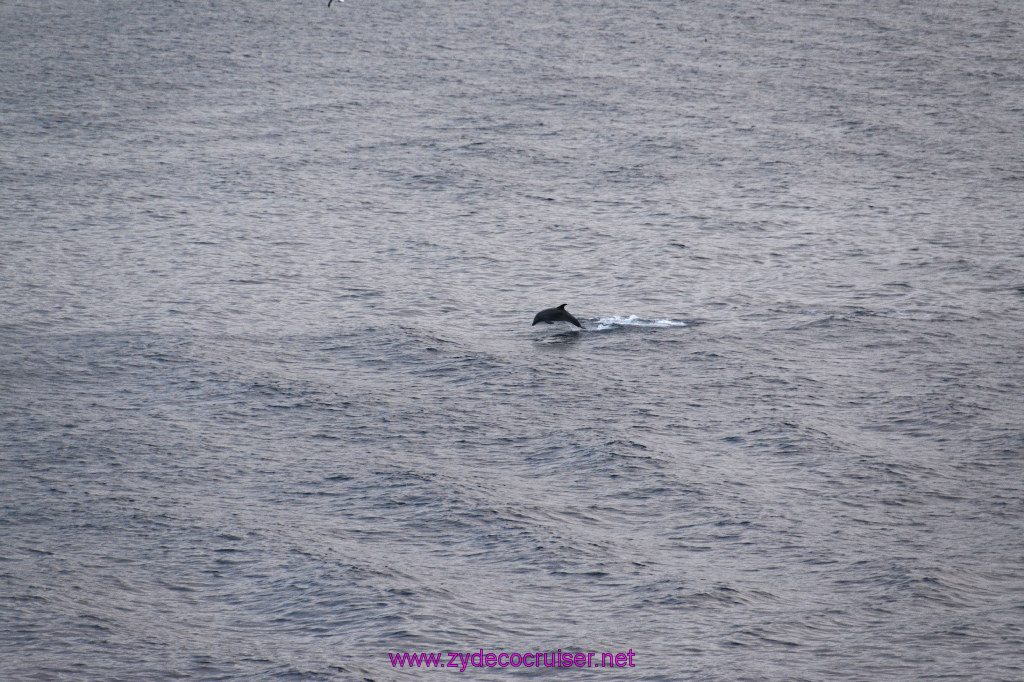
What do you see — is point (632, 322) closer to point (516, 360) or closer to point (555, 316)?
point (555, 316)

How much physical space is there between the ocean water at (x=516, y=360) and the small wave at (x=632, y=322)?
0.44 feet

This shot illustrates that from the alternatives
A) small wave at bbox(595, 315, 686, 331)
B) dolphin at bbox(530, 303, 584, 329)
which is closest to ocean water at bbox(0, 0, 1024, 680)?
small wave at bbox(595, 315, 686, 331)

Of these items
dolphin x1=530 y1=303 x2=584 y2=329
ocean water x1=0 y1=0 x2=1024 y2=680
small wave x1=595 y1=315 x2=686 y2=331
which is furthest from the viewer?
small wave x1=595 y1=315 x2=686 y2=331

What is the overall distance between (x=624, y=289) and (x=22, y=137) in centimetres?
3577

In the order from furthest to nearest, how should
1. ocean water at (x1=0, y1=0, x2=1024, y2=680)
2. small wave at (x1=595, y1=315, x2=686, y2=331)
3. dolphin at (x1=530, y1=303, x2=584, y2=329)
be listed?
small wave at (x1=595, y1=315, x2=686, y2=331) → dolphin at (x1=530, y1=303, x2=584, y2=329) → ocean water at (x1=0, y1=0, x2=1024, y2=680)

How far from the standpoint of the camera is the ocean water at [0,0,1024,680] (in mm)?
24641

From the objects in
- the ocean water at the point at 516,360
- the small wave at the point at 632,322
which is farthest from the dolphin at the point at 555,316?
the small wave at the point at 632,322

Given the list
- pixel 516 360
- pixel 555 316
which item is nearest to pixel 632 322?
pixel 555 316

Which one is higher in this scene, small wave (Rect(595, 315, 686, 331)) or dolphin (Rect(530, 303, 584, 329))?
small wave (Rect(595, 315, 686, 331))

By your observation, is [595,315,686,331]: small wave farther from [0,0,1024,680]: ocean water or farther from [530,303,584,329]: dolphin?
[530,303,584,329]: dolphin

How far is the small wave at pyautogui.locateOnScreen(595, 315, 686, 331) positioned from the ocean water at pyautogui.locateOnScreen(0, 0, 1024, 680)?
0.13 meters

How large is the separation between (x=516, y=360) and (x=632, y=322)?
4.90 metres

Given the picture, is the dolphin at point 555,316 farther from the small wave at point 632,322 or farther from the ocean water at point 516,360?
the small wave at point 632,322

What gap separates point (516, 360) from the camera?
125 ft
